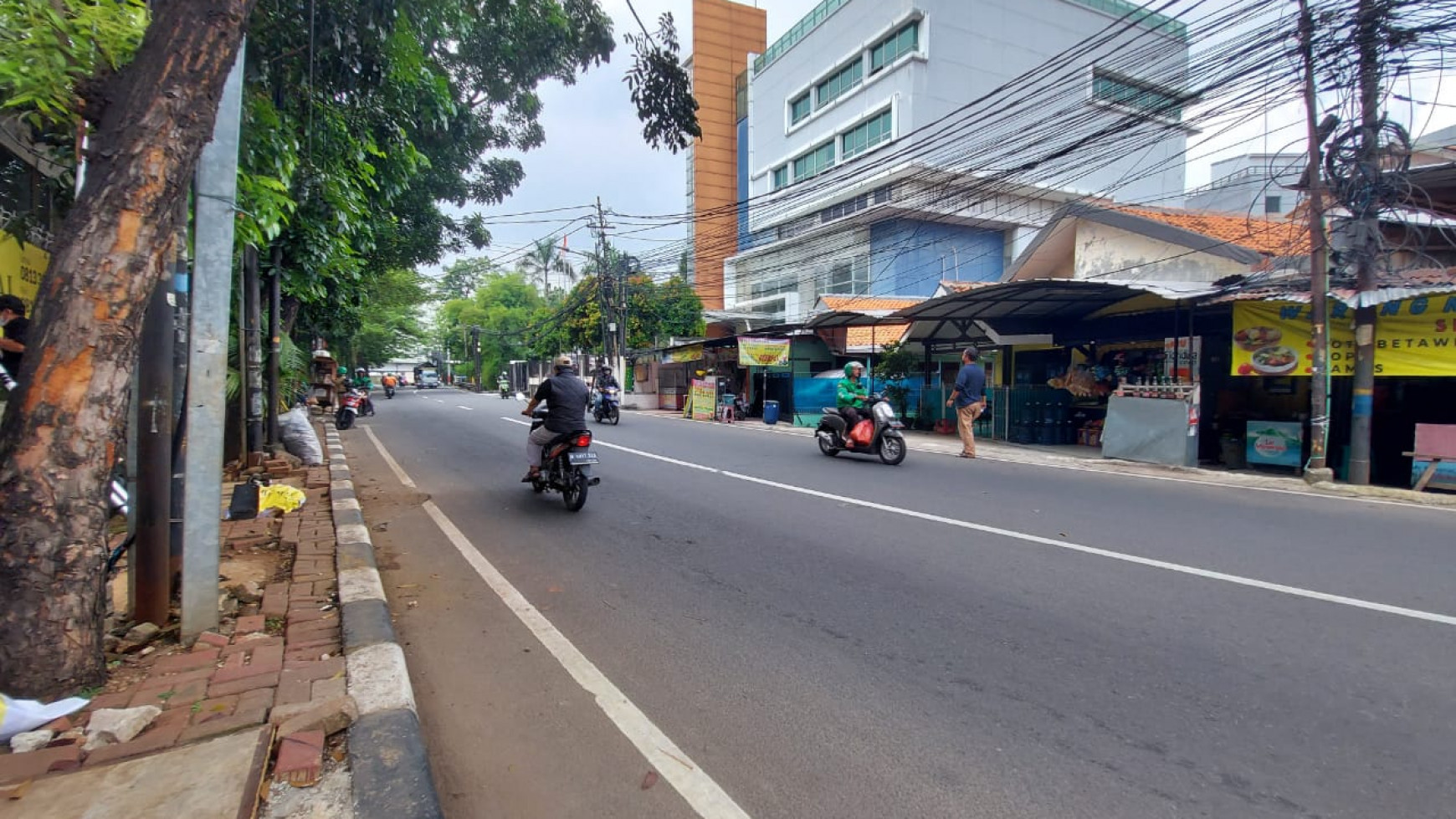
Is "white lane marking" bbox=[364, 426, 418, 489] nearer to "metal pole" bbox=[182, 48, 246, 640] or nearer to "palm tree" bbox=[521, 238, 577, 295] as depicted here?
"metal pole" bbox=[182, 48, 246, 640]

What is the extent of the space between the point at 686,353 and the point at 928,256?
1285 centimetres

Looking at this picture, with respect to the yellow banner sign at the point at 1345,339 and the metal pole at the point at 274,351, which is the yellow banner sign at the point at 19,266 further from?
the yellow banner sign at the point at 1345,339

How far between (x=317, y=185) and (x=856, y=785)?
741 centimetres

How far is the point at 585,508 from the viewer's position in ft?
22.7

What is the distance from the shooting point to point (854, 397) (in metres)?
10.7

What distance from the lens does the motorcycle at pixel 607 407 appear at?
17672 mm

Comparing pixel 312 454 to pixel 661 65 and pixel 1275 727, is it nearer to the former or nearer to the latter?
pixel 661 65

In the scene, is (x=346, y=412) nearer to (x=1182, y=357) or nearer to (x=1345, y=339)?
(x=1182, y=357)

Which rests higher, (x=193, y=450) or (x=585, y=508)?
(x=193, y=450)

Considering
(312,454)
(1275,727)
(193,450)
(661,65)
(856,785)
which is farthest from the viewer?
(312,454)

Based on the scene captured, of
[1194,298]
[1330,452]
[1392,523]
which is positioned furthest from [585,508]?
[1330,452]

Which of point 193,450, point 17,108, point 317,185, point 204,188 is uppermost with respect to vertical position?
point 317,185

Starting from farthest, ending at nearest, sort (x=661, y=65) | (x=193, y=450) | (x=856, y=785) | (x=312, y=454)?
(x=312, y=454)
(x=661, y=65)
(x=193, y=450)
(x=856, y=785)

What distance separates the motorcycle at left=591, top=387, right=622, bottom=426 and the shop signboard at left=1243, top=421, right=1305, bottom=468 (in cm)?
1303
